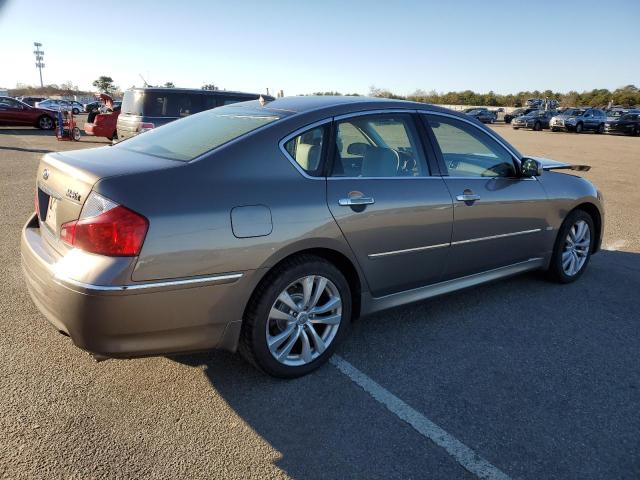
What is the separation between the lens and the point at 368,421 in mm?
2625

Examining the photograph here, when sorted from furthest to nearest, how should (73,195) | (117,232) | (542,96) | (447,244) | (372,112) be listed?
(542,96)
(447,244)
(372,112)
(73,195)
(117,232)

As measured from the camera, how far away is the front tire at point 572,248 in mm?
4605

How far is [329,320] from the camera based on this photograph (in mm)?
3111

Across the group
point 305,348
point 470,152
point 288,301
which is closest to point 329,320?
point 305,348

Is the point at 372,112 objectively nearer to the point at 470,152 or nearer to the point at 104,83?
the point at 470,152

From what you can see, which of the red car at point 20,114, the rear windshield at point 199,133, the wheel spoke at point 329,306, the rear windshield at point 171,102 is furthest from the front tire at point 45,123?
the wheel spoke at point 329,306

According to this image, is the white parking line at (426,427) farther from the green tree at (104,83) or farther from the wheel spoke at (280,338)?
the green tree at (104,83)

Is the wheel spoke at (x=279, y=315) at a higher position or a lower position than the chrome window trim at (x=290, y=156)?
lower

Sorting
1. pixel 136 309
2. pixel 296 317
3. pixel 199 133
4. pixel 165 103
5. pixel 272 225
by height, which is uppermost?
pixel 165 103

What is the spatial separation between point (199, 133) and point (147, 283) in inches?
48.7

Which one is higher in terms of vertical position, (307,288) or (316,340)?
(307,288)

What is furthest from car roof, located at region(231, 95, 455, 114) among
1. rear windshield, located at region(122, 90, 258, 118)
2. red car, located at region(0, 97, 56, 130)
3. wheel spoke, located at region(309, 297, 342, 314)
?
red car, located at region(0, 97, 56, 130)

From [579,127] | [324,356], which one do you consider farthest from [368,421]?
[579,127]

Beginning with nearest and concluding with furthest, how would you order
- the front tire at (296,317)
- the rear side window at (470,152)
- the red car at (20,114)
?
the front tire at (296,317) < the rear side window at (470,152) < the red car at (20,114)
